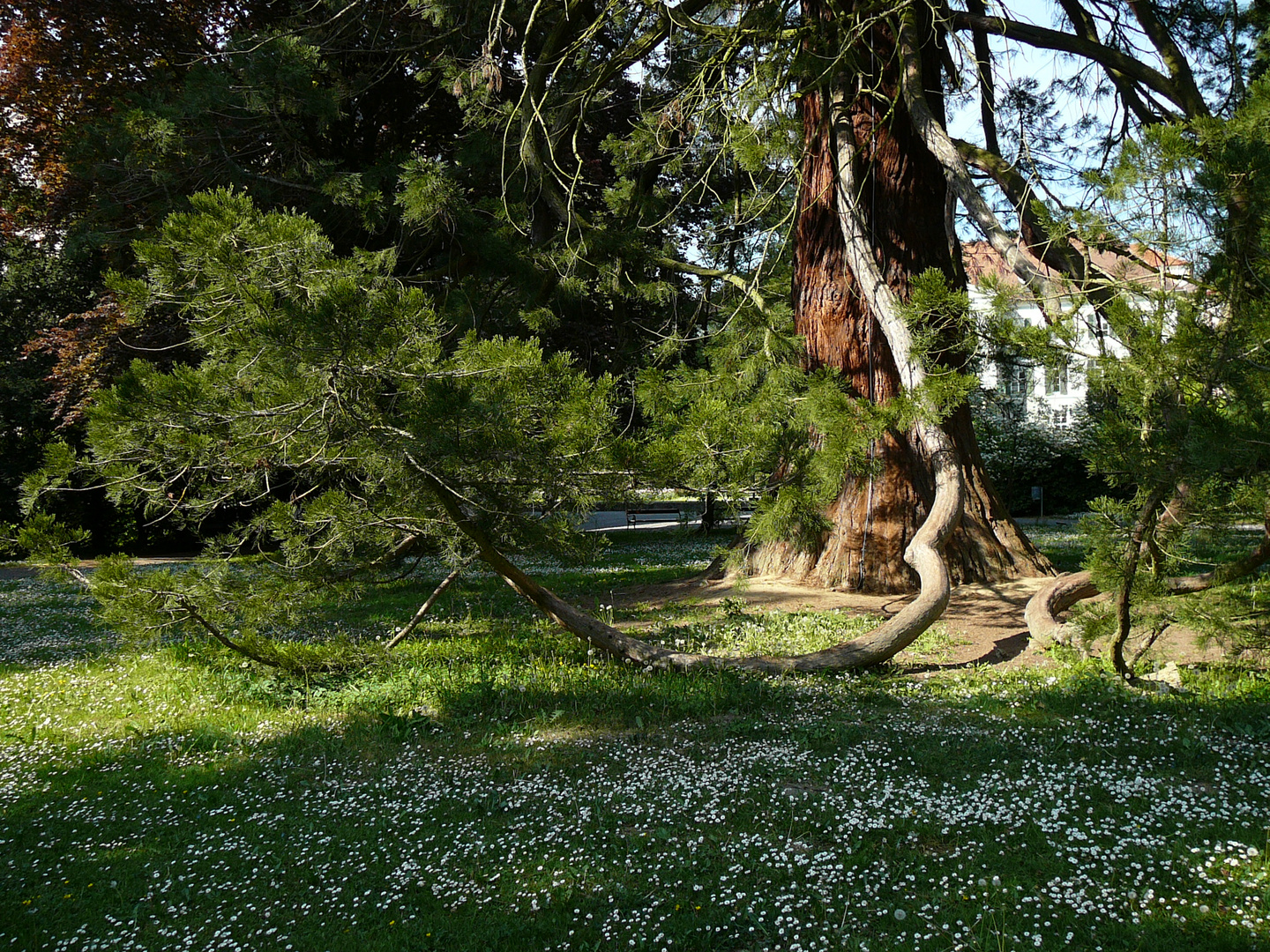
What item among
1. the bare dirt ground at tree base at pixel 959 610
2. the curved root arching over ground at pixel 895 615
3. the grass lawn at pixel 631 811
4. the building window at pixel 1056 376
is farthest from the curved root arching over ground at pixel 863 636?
the building window at pixel 1056 376

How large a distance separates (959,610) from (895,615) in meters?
1.79

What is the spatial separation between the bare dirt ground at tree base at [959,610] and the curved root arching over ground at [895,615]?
435mm

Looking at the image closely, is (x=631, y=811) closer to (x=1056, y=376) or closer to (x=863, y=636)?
(x=863, y=636)

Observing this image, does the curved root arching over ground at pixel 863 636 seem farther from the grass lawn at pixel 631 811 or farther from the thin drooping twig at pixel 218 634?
the thin drooping twig at pixel 218 634

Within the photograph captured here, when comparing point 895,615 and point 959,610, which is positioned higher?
point 895,615

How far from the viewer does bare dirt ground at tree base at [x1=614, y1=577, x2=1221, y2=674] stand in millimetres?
5691

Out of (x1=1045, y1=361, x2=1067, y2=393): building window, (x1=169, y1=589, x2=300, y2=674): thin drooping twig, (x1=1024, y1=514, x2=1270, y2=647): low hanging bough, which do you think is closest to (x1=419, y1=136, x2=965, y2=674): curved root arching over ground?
(x1=1024, y1=514, x2=1270, y2=647): low hanging bough

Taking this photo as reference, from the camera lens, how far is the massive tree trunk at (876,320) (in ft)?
25.3

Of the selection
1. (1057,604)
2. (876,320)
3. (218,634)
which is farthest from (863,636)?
(218,634)

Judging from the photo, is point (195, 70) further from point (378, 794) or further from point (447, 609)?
point (378, 794)

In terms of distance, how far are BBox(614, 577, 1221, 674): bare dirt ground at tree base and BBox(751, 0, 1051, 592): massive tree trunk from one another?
0.24 meters

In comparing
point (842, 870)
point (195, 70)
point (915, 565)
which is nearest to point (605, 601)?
point (915, 565)

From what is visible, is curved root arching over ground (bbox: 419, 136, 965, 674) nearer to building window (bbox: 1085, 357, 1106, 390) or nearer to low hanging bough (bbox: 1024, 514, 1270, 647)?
low hanging bough (bbox: 1024, 514, 1270, 647)

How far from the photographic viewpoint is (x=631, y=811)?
359 centimetres
